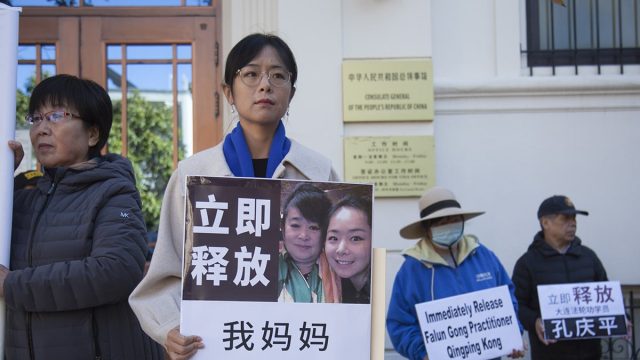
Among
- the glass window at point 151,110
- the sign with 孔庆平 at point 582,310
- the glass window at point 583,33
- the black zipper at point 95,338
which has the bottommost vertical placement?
the sign with 孔庆平 at point 582,310

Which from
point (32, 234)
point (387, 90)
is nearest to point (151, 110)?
point (387, 90)

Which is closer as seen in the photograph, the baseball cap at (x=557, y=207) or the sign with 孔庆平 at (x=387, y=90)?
the baseball cap at (x=557, y=207)

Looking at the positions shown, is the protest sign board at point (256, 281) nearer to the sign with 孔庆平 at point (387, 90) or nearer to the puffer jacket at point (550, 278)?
the puffer jacket at point (550, 278)

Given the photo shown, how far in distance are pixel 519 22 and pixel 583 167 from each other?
1.31 meters

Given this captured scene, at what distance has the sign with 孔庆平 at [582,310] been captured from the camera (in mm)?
5324

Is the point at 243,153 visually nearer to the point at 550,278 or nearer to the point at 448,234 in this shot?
the point at 448,234

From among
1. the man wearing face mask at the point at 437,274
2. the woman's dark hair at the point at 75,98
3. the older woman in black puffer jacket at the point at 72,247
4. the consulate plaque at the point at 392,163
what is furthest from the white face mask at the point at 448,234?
the woman's dark hair at the point at 75,98

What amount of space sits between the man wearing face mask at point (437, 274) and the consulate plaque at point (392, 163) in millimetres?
1516

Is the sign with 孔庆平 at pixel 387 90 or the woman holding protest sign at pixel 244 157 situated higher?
the sign with 孔庆平 at pixel 387 90

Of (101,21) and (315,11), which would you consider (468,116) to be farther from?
(101,21)

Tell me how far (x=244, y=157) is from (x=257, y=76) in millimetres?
266

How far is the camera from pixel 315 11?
6.31 meters

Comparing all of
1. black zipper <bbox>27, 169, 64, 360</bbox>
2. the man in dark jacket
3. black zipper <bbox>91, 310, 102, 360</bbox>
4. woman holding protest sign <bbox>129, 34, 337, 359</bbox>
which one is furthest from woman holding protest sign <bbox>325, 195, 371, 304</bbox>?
the man in dark jacket

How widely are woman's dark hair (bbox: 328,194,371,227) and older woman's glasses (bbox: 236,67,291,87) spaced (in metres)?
0.48
